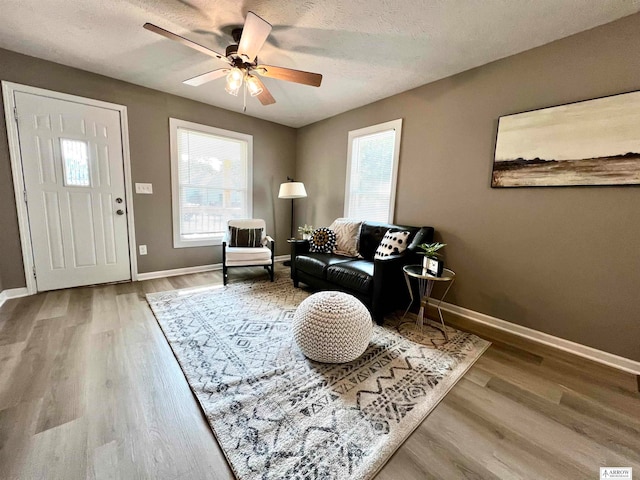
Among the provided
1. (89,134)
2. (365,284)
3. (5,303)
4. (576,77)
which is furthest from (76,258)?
(576,77)

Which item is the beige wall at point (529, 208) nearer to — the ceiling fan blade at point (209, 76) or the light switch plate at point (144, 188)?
the ceiling fan blade at point (209, 76)

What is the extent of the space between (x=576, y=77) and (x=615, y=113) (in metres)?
0.40

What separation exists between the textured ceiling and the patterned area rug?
243 centimetres

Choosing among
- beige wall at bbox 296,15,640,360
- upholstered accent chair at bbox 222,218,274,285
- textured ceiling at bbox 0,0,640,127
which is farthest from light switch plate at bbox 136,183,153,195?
beige wall at bbox 296,15,640,360

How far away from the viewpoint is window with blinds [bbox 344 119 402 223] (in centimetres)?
320

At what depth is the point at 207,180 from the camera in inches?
151

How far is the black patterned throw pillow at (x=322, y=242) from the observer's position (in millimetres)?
3215

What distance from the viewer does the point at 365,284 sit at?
2350 mm

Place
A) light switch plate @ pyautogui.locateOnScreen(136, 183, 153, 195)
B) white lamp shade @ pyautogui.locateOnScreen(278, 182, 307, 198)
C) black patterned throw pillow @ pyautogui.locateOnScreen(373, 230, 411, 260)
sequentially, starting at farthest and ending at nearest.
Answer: white lamp shade @ pyautogui.locateOnScreen(278, 182, 307, 198)
light switch plate @ pyautogui.locateOnScreen(136, 183, 153, 195)
black patterned throw pillow @ pyautogui.locateOnScreen(373, 230, 411, 260)

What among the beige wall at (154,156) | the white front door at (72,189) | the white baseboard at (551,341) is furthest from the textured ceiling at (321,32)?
the white baseboard at (551,341)

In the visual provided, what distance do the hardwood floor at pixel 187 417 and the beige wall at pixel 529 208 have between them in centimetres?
39

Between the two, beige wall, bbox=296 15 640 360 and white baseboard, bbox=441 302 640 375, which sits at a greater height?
beige wall, bbox=296 15 640 360

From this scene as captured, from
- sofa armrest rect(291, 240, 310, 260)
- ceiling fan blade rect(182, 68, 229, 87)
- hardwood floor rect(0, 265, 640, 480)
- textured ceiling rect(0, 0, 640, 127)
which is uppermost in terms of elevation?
textured ceiling rect(0, 0, 640, 127)

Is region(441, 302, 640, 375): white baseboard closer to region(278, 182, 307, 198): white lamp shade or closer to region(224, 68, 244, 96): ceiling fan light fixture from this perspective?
region(278, 182, 307, 198): white lamp shade
